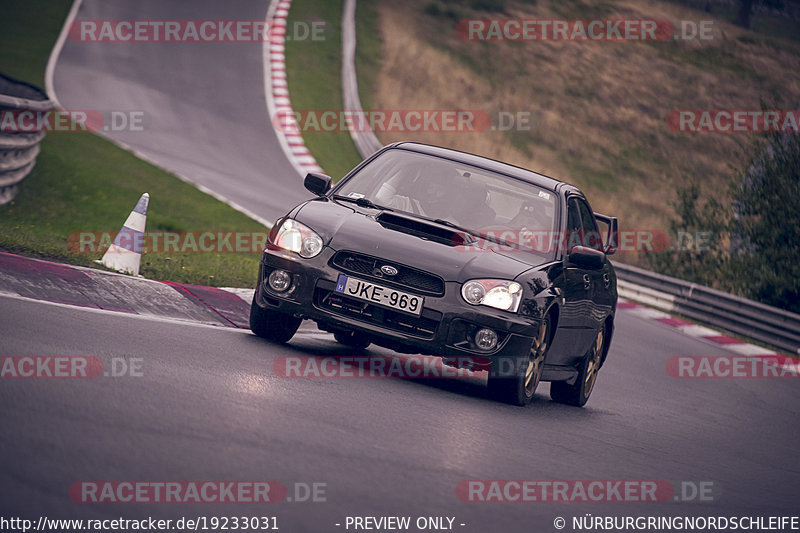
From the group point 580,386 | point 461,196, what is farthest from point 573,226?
point 580,386

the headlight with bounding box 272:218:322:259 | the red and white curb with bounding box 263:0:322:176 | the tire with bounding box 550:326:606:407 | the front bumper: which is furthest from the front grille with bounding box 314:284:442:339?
the red and white curb with bounding box 263:0:322:176

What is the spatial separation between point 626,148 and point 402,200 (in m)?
30.8

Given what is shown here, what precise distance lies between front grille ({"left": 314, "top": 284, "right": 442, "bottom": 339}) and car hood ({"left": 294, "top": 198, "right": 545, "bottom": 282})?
0.30 m

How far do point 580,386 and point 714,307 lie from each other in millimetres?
10317

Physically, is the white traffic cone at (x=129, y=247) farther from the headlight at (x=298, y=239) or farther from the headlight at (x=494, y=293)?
the headlight at (x=494, y=293)

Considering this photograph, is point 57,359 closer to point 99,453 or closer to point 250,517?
point 99,453

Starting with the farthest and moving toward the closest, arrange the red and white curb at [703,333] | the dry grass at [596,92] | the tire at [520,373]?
1. the dry grass at [596,92]
2. the red and white curb at [703,333]
3. the tire at [520,373]

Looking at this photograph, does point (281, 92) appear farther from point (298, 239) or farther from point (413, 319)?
point (413, 319)

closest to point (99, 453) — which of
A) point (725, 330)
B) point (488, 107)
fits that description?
point (725, 330)

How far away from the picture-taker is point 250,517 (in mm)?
4703

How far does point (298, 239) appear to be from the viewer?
820 cm

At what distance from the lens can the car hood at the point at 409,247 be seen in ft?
25.8

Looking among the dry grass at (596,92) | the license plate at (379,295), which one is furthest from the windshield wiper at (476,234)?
the dry grass at (596,92)

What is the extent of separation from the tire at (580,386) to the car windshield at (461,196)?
56.2 inches
